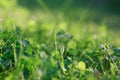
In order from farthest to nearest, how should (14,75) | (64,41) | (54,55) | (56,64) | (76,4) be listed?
1. (76,4)
2. (64,41)
3. (54,55)
4. (56,64)
5. (14,75)

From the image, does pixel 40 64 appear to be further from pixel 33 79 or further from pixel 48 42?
pixel 48 42

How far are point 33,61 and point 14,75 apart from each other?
140mm

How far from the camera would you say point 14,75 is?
194 centimetres

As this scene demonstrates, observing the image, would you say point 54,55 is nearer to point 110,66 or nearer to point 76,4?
point 110,66

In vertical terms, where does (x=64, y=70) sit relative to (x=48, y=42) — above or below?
below

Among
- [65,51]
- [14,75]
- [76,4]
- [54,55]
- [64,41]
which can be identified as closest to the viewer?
[14,75]

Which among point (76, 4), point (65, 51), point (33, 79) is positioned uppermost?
point (76, 4)

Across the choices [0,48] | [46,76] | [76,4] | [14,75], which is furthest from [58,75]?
[76,4]

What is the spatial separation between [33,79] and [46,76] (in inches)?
2.4

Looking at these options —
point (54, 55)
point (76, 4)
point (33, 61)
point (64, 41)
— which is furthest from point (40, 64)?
point (76, 4)

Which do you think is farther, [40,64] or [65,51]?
[65,51]

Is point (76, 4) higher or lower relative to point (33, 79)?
higher

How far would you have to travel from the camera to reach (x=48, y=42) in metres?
2.82

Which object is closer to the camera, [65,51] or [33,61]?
[33,61]
